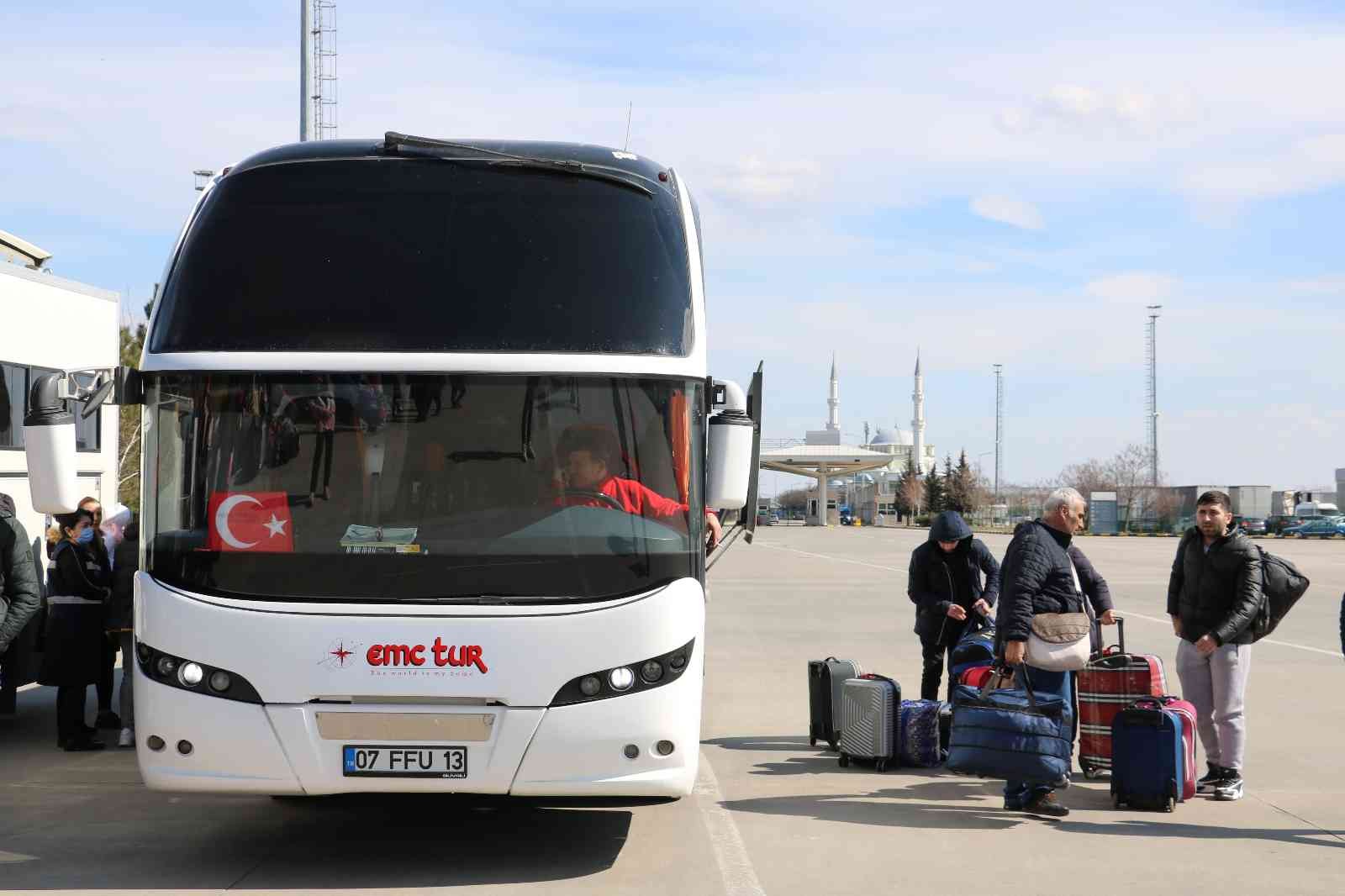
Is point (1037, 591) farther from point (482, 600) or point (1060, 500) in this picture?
point (482, 600)

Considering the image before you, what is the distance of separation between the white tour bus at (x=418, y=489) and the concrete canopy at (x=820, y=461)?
116 metres

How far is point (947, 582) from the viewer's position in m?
11.0

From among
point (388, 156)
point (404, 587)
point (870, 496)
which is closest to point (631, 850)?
point (404, 587)

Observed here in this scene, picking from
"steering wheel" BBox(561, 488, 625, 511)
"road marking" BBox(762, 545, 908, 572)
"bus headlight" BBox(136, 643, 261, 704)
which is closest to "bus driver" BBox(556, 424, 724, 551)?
"steering wheel" BBox(561, 488, 625, 511)

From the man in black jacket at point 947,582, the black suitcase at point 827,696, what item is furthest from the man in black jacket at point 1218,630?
the black suitcase at point 827,696

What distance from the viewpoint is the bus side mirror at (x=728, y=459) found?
283 inches

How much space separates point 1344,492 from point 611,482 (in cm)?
11912

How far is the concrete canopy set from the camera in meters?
128

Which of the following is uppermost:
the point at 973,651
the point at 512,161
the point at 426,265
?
the point at 512,161

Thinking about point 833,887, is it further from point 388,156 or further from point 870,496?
point 870,496

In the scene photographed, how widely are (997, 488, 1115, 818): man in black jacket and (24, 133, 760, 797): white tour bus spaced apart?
201cm

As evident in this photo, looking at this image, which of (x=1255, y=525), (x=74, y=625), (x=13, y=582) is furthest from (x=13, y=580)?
(x=1255, y=525)

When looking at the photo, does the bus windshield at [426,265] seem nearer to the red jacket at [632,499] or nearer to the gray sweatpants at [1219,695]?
the red jacket at [632,499]

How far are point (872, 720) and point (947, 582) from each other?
4.83ft
